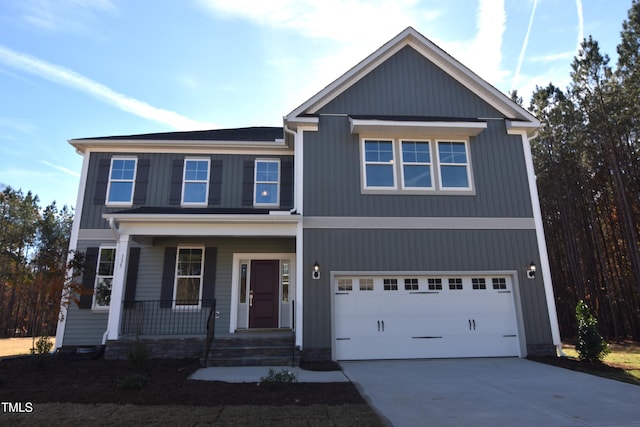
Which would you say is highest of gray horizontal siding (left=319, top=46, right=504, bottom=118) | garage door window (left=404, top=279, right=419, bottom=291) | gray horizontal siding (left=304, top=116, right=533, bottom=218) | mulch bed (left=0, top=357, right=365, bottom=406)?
gray horizontal siding (left=319, top=46, right=504, bottom=118)

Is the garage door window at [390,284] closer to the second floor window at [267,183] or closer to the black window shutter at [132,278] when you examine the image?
the second floor window at [267,183]

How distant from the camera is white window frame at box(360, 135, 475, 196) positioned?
31.1 feet

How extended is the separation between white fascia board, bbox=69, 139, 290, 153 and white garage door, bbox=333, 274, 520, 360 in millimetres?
5018

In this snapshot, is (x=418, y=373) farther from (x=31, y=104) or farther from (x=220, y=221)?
(x=31, y=104)

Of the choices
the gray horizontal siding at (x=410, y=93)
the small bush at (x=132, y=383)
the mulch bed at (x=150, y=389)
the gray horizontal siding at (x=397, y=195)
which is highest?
the gray horizontal siding at (x=410, y=93)

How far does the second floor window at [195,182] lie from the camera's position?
1076cm

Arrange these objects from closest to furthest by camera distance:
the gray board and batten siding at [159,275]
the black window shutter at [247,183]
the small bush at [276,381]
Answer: the small bush at [276,381]
the gray board and batten siding at [159,275]
the black window shutter at [247,183]

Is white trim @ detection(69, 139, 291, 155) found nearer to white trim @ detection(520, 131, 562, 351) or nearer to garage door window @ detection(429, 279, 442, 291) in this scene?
garage door window @ detection(429, 279, 442, 291)

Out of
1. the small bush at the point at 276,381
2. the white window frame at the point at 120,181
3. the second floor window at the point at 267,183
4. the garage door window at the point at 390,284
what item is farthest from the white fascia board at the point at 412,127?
the white window frame at the point at 120,181

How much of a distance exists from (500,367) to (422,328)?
1853 millimetres

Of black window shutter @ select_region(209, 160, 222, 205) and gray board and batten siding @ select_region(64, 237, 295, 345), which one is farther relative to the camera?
black window shutter @ select_region(209, 160, 222, 205)

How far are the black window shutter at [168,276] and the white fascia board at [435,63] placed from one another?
590 cm

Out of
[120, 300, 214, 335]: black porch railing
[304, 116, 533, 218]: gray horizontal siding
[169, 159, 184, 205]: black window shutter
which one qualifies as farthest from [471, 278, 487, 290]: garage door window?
[169, 159, 184, 205]: black window shutter

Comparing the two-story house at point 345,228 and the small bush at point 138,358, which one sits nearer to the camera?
the small bush at point 138,358
